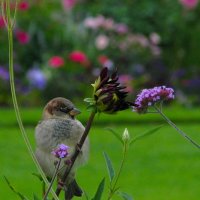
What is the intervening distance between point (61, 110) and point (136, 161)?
6.36m

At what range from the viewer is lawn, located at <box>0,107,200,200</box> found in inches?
289

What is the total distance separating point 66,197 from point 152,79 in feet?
40.7

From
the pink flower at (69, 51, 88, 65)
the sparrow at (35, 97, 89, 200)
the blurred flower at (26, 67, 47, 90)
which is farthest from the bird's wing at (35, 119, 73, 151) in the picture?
the pink flower at (69, 51, 88, 65)

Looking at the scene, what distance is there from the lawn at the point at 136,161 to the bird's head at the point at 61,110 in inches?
167

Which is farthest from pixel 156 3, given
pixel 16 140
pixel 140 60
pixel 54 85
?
pixel 16 140

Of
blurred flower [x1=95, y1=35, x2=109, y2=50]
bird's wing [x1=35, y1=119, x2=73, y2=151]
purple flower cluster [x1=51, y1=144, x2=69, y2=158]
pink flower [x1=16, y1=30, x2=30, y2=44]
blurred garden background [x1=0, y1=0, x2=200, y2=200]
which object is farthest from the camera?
blurred flower [x1=95, y1=35, x2=109, y2=50]

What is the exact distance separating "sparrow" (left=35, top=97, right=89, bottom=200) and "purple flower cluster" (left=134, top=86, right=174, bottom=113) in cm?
21

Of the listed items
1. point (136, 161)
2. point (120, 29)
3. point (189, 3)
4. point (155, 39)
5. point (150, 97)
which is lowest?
point (150, 97)

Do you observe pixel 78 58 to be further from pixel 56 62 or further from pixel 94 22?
pixel 94 22

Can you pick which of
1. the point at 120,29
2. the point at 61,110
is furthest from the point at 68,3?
the point at 61,110

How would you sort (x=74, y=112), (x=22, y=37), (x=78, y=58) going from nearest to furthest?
(x=74, y=112)
(x=78, y=58)
(x=22, y=37)

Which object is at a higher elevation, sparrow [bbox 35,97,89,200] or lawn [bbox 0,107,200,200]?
lawn [bbox 0,107,200,200]

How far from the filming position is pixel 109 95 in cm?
180

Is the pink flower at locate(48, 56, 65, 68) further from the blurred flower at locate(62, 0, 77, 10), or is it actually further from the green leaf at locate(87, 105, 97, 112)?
the green leaf at locate(87, 105, 97, 112)
